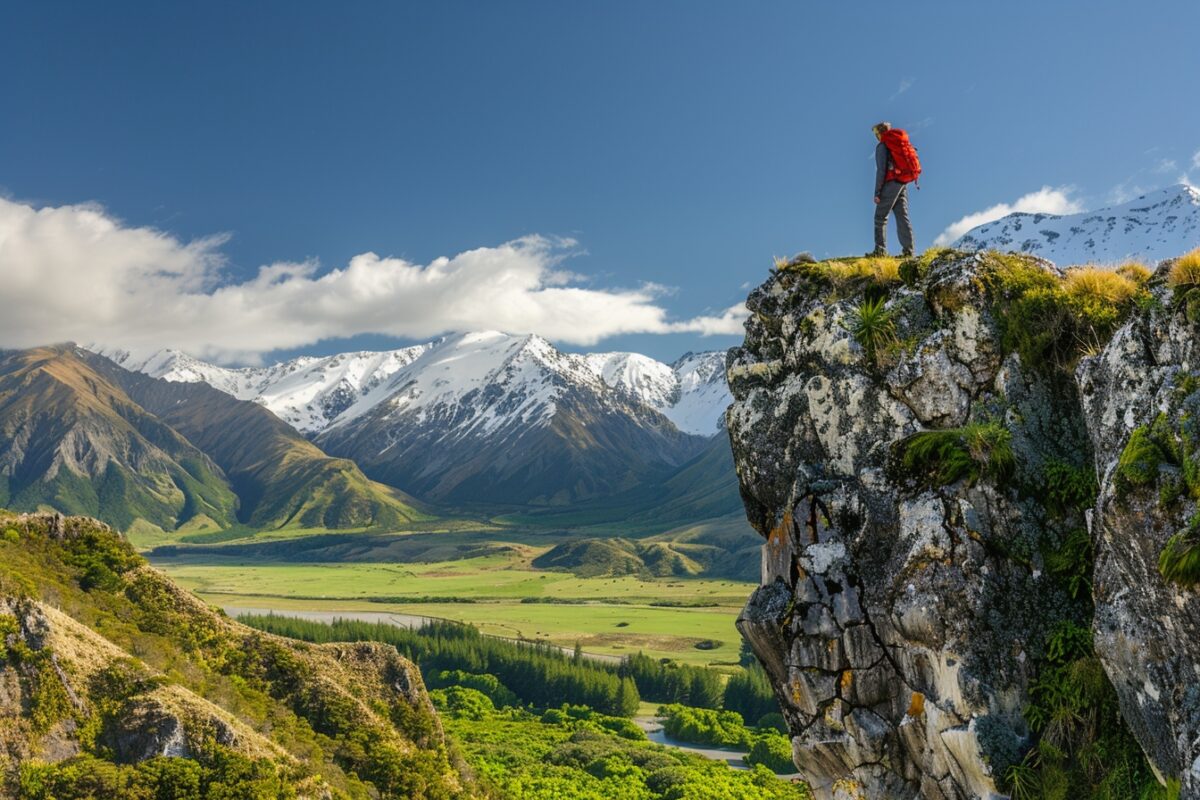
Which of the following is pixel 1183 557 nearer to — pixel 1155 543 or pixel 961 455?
pixel 1155 543

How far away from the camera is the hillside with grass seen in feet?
145

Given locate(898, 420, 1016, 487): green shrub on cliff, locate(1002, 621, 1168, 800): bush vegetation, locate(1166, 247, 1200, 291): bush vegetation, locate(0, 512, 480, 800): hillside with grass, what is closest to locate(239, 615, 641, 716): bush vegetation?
locate(0, 512, 480, 800): hillside with grass

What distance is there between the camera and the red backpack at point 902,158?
1059 inches

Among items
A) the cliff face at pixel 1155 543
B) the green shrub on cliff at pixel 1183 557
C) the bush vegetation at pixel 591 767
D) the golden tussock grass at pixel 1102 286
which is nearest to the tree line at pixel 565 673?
the bush vegetation at pixel 591 767

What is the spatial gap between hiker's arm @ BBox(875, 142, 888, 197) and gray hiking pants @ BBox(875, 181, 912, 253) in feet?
0.80

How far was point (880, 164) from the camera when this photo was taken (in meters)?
26.9

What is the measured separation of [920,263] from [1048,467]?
7.32 metres

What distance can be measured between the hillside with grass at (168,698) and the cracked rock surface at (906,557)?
3875 cm

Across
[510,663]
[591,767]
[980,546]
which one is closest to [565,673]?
[510,663]

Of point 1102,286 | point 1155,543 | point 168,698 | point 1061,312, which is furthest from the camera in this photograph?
point 168,698

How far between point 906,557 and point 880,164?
1439 centimetres

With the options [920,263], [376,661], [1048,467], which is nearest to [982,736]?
[1048,467]

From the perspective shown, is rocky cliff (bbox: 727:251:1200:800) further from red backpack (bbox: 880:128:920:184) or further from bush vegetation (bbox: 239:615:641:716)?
bush vegetation (bbox: 239:615:641:716)

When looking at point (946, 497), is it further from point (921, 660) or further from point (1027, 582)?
point (921, 660)
